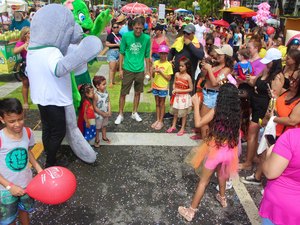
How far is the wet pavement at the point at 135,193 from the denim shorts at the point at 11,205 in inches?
24.2

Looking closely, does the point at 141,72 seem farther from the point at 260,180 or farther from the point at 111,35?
the point at 111,35

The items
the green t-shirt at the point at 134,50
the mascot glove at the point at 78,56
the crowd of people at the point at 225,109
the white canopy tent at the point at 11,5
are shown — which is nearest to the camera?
the crowd of people at the point at 225,109

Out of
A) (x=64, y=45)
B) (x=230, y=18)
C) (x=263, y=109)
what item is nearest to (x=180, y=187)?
(x=263, y=109)

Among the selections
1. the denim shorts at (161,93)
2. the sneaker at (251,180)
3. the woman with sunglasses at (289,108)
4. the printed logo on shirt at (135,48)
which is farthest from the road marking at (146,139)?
the woman with sunglasses at (289,108)

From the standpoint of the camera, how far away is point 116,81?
28.7 feet

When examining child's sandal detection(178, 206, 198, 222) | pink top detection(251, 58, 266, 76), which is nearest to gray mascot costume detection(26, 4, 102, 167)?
child's sandal detection(178, 206, 198, 222)

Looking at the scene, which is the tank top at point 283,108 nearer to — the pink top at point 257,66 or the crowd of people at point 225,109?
the crowd of people at point 225,109

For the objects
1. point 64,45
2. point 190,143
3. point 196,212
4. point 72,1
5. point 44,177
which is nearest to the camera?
point 44,177

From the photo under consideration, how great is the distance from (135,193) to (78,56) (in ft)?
5.73

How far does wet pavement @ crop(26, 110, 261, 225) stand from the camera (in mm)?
3078

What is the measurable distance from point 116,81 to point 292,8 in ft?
136

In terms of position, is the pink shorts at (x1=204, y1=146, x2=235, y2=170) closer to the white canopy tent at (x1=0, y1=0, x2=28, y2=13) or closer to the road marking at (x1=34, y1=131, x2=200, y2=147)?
the road marking at (x1=34, y1=131, x2=200, y2=147)

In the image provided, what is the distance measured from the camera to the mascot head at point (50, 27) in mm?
3227

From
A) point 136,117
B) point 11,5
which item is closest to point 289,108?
point 136,117
